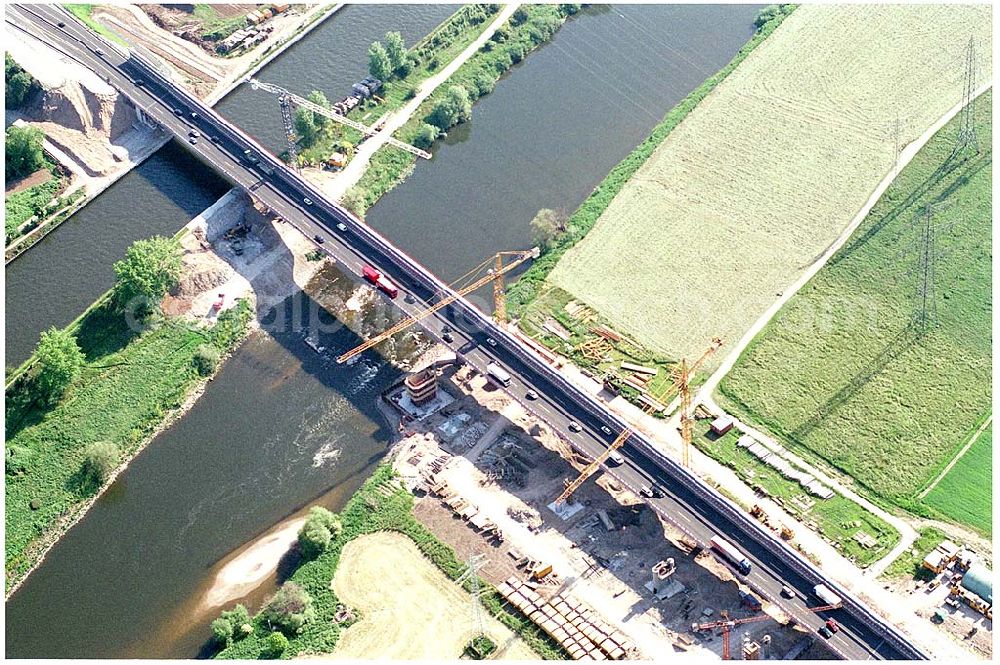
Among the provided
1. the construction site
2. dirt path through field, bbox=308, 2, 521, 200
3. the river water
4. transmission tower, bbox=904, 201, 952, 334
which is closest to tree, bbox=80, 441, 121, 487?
the river water

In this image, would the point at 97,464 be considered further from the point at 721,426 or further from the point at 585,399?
the point at 721,426

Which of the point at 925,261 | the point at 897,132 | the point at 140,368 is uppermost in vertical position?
the point at 897,132

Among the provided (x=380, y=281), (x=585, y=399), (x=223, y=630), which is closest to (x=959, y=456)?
(x=585, y=399)

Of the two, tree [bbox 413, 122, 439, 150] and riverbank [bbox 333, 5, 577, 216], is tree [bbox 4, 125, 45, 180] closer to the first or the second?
riverbank [bbox 333, 5, 577, 216]

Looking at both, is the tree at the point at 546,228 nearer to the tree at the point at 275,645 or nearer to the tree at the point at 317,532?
the tree at the point at 317,532

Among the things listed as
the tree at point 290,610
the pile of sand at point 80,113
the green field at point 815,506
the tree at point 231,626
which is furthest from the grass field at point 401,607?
the pile of sand at point 80,113

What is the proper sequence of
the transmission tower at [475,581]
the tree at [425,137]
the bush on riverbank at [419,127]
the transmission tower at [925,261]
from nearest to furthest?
the transmission tower at [475,581] → the transmission tower at [925,261] → the bush on riverbank at [419,127] → the tree at [425,137]
